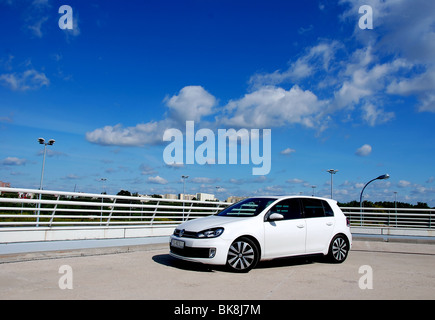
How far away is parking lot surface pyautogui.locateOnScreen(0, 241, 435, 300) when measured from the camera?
19.0ft

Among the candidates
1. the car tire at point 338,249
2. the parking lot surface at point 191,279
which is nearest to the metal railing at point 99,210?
the parking lot surface at point 191,279

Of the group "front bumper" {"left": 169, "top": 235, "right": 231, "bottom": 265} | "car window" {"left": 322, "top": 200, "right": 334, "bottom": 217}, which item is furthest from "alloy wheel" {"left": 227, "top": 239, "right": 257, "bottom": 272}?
"car window" {"left": 322, "top": 200, "right": 334, "bottom": 217}

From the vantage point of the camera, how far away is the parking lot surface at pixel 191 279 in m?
5.79

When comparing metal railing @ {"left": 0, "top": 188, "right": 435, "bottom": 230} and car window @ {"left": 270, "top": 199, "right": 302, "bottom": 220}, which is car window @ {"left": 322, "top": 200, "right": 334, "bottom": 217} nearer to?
car window @ {"left": 270, "top": 199, "right": 302, "bottom": 220}

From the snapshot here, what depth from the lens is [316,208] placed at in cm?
930

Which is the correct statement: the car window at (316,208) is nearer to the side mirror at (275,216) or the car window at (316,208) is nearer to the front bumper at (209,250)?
the side mirror at (275,216)

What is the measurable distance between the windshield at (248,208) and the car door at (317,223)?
94 cm

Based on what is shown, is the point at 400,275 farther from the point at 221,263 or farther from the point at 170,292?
the point at 170,292

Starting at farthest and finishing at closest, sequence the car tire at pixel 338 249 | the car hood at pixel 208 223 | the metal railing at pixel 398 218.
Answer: the metal railing at pixel 398 218 → the car tire at pixel 338 249 → the car hood at pixel 208 223

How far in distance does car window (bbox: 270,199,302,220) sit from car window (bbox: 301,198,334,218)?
0.25 metres

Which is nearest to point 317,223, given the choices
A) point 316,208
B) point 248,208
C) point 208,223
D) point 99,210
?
point 316,208

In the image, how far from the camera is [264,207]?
8555 mm
